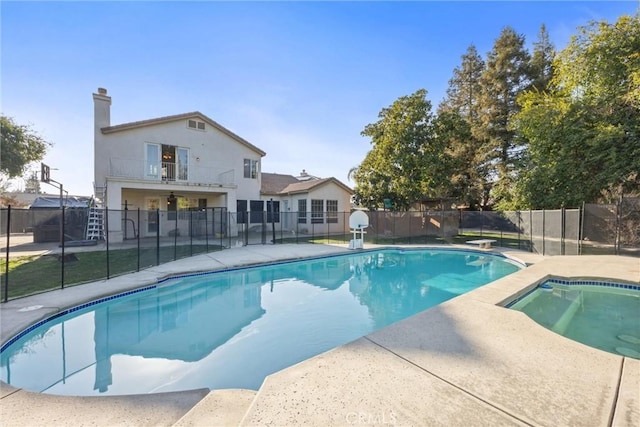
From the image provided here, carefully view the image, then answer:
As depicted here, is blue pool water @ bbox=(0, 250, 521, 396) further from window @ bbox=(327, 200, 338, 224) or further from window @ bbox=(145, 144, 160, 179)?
window @ bbox=(327, 200, 338, 224)

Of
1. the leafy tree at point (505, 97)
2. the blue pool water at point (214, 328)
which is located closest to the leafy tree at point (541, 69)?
the leafy tree at point (505, 97)

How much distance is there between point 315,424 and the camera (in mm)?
1958

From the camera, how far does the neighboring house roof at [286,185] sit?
1905cm

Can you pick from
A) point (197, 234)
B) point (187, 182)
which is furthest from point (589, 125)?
point (187, 182)

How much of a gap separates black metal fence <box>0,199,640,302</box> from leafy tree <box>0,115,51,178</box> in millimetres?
9536

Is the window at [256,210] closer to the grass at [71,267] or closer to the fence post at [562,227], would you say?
the grass at [71,267]

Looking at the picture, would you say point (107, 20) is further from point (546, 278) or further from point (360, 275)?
point (546, 278)

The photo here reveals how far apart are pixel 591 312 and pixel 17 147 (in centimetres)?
3234

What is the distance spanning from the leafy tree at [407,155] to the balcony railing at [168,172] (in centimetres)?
961

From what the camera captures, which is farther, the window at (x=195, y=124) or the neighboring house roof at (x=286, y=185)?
the neighboring house roof at (x=286, y=185)

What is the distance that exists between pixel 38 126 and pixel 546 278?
109 ft

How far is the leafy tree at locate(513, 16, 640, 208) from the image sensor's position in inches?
442

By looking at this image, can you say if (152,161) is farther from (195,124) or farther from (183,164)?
(195,124)

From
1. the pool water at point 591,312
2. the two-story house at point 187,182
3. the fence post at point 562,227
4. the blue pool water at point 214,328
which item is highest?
the two-story house at point 187,182
